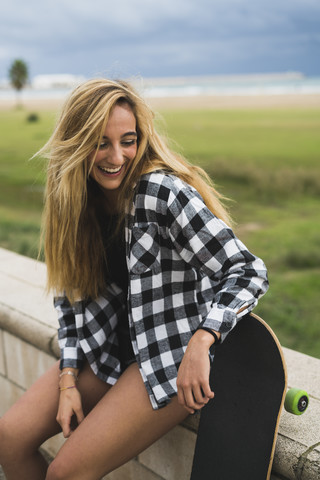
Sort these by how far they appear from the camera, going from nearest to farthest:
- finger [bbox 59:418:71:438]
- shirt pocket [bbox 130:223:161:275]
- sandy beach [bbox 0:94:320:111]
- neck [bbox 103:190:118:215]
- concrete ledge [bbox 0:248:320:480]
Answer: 1. concrete ledge [bbox 0:248:320:480]
2. shirt pocket [bbox 130:223:161:275]
3. finger [bbox 59:418:71:438]
4. neck [bbox 103:190:118:215]
5. sandy beach [bbox 0:94:320:111]

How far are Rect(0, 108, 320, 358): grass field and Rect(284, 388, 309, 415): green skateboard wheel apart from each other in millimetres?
640

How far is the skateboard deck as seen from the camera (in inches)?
68.9

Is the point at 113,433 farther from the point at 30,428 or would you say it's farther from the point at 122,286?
the point at 122,286

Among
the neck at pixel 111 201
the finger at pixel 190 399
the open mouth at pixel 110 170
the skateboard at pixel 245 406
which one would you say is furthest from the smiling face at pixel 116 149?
the finger at pixel 190 399

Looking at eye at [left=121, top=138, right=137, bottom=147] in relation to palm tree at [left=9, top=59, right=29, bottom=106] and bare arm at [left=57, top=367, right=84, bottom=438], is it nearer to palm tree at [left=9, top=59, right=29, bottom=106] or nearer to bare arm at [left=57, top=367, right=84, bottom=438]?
bare arm at [left=57, top=367, right=84, bottom=438]

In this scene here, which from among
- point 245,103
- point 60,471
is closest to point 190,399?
point 60,471

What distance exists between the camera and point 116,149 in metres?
1.95

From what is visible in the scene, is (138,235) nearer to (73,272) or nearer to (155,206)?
(155,206)

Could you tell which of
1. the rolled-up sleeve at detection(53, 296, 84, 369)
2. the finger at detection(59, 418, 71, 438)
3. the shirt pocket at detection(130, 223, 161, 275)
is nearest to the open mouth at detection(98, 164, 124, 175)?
the shirt pocket at detection(130, 223, 161, 275)

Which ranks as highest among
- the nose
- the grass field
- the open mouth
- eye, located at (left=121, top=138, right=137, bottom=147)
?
eye, located at (left=121, top=138, right=137, bottom=147)

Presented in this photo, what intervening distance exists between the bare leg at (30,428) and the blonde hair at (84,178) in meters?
0.36

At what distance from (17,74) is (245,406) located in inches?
2372

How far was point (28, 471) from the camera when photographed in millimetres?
2064

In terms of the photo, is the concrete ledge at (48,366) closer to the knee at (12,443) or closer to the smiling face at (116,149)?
the knee at (12,443)
